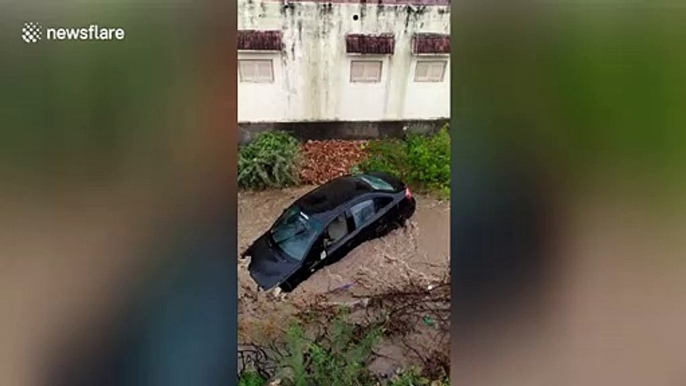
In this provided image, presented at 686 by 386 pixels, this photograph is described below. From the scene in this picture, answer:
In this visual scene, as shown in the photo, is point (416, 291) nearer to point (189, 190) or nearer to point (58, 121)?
point (189, 190)

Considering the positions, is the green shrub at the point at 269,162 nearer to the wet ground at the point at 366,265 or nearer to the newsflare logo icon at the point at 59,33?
the wet ground at the point at 366,265

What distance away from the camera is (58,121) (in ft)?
4.25

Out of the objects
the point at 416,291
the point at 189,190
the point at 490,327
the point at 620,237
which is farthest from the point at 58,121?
the point at 620,237

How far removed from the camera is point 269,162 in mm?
1388

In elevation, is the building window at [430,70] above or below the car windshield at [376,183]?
above

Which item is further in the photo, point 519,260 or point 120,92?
point 519,260

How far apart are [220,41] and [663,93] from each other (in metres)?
1.00

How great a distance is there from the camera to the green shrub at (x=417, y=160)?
1.41 m

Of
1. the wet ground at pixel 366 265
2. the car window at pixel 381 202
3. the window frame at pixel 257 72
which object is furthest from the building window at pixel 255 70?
the car window at pixel 381 202

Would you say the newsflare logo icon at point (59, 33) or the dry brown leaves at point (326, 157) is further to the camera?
the dry brown leaves at point (326, 157)

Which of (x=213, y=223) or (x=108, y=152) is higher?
(x=108, y=152)

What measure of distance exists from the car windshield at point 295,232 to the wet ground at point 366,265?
0.07 ft

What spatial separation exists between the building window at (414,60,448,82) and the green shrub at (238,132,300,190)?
1.03 feet

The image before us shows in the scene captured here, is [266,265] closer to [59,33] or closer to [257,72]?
[257,72]
